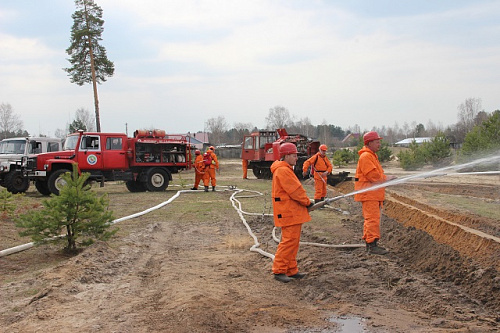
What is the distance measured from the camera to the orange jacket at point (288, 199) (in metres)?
6.21

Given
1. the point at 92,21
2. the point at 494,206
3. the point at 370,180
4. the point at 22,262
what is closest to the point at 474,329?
the point at 370,180

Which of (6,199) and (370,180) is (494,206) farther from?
(6,199)

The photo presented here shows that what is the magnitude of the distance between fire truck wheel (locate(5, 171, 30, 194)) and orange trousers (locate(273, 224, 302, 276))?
1539 centimetres

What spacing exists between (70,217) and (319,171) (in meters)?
8.13

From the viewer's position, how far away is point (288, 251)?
633cm

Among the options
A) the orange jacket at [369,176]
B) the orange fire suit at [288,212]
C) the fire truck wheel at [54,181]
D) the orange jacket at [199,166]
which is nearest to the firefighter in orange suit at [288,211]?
the orange fire suit at [288,212]

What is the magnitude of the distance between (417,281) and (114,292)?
3.93 metres

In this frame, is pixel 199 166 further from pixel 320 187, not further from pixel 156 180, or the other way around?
pixel 320 187

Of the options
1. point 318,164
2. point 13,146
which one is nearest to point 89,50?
point 13,146

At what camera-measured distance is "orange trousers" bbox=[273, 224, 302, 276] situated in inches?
246

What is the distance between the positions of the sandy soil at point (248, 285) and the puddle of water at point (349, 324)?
1 cm

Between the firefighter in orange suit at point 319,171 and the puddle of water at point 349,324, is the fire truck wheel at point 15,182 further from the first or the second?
the puddle of water at point 349,324

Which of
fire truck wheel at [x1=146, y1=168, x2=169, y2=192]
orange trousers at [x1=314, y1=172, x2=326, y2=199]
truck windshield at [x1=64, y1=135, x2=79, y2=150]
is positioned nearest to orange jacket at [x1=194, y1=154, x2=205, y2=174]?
fire truck wheel at [x1=146, y1=168, x2=169, y2=192]

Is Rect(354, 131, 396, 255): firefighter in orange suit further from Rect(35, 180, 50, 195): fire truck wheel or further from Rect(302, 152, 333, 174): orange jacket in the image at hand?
Rect(35, 180, 50, 195): fire truck wheel
